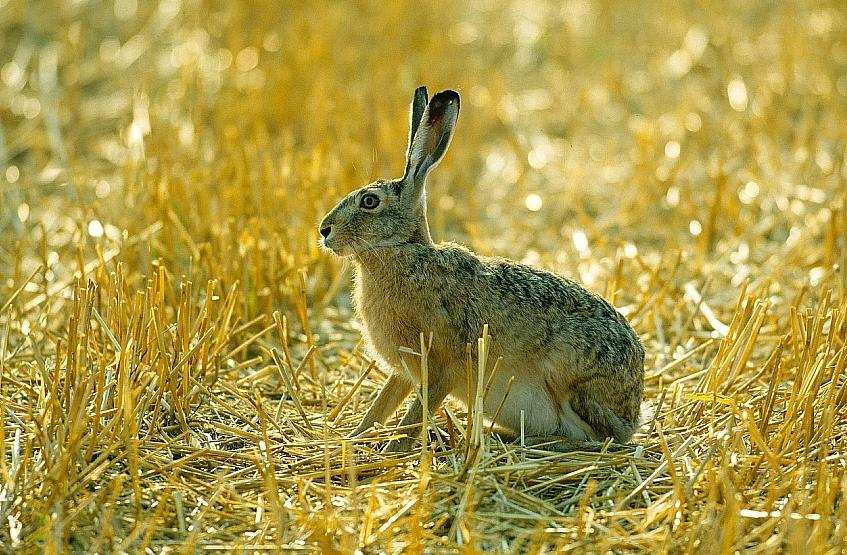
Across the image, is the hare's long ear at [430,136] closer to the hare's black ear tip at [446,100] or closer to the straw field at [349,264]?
the hare's black ear tip at [446,100]

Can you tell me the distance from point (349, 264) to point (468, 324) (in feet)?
6.10

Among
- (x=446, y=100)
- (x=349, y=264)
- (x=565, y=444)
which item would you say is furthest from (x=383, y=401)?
(x=349, y=264)

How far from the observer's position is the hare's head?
160 inches

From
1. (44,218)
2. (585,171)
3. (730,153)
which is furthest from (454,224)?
(44,218)

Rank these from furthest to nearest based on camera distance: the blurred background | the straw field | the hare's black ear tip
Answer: the blurred background, the hare's black ear tip, the straw field

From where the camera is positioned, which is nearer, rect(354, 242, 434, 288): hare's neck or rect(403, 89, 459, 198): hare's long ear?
rect(403, 89, 459, 198): hare's long ear

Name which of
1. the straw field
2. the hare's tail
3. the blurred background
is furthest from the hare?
the blurred background

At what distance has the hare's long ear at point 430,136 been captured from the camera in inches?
156

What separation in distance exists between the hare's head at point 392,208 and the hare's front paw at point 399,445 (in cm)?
69

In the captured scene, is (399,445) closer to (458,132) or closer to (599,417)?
(599,417)

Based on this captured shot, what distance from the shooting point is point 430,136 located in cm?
402

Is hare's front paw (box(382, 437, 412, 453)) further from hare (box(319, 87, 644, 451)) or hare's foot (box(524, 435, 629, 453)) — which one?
hare's foot (box(524, 435, 629, 453))

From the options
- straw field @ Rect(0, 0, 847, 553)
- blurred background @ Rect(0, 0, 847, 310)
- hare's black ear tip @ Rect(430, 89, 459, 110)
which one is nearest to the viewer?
straw field @ Rect(0, 0, 847, 553)

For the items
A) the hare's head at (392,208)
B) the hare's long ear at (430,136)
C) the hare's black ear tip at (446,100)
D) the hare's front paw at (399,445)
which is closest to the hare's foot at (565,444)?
the hare's front paw at (399,445)
